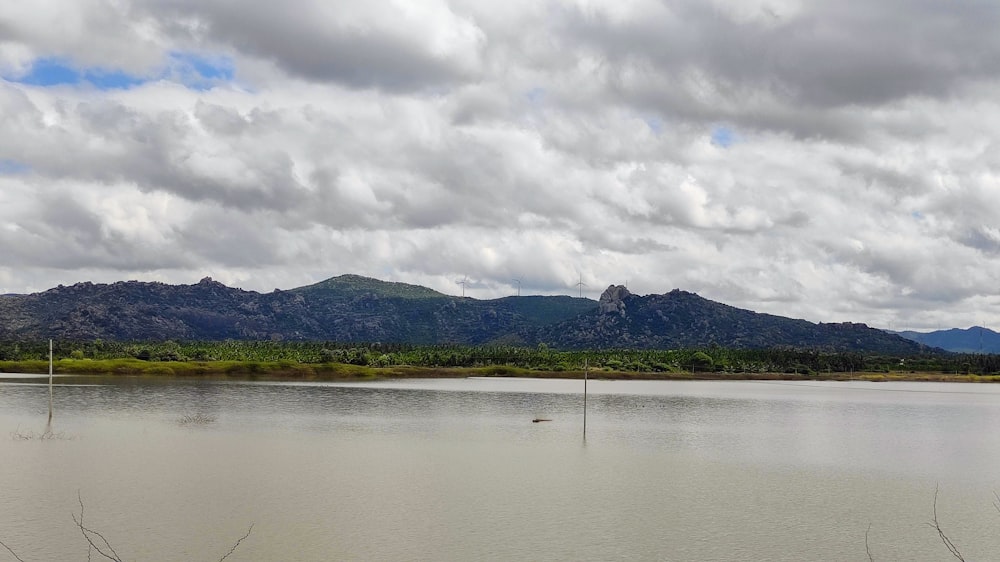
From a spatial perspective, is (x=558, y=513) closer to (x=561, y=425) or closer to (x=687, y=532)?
(x=687, y=532)

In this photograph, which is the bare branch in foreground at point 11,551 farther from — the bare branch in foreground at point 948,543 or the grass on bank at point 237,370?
the grass on bank at point 237,370

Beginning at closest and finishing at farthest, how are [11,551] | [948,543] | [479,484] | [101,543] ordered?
A: 1. [11,551]
2. [948,543]
3. [101,543]
4. [479,484]

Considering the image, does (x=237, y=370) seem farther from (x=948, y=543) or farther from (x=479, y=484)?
(x=948, y=543)

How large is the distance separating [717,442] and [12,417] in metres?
62.0

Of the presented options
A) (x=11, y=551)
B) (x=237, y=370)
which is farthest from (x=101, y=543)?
(x=237, y=370)

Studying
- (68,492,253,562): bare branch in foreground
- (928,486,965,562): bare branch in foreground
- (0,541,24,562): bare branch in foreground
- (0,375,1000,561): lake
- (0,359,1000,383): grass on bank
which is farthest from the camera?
(0,359,1000,383): grass on bank

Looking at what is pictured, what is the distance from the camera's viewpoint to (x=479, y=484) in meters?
47.5

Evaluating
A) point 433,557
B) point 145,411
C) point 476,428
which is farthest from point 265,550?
point 145,411

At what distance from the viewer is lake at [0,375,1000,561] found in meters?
34.2

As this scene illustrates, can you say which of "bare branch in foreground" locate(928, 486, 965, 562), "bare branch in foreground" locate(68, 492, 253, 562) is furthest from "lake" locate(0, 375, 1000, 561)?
"bare branch in foreground" locate(928, 486, 965, 562)

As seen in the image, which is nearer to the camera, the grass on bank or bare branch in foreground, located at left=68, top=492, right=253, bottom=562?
bare branch in foreground, located at left=68, top=492, right=253, bottom=562

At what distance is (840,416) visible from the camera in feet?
340

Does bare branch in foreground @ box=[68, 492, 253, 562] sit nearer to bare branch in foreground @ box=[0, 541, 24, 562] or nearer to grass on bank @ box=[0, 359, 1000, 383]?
bare branch in foreground @ box=[0, 541, 24, 562]

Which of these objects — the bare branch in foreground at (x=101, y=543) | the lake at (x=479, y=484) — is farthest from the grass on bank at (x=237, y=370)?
the bare branch in foreground at (x=101, y=543)
